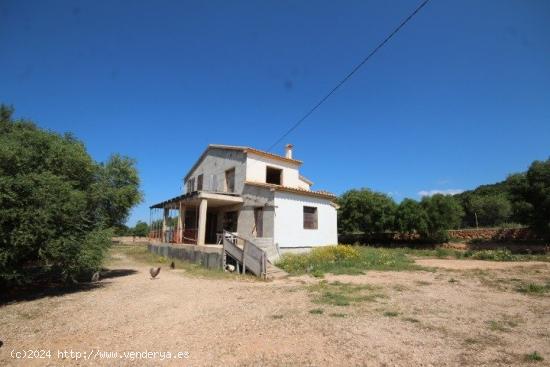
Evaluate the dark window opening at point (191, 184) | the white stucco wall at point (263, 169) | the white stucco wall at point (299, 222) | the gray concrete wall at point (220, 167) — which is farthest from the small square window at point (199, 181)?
the white stucco wall at point (299, 222)

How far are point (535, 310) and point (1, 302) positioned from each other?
14.9 m

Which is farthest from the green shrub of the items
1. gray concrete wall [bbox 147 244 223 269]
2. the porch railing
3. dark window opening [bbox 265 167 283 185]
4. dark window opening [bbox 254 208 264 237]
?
gray concrete wall [bbox 147 244 223 269]

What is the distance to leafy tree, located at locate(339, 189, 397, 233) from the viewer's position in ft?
108

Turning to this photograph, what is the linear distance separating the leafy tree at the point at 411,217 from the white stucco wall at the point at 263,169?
14387mm

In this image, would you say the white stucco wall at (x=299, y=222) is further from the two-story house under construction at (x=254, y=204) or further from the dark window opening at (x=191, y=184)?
the dark window opening at (x=191, y=184)

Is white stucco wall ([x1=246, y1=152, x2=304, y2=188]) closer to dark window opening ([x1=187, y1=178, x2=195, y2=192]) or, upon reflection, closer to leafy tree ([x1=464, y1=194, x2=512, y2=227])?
dark window opening ([x1=187, y1=178, x2=195, y2=192])

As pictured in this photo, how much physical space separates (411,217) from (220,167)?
64.6 ft

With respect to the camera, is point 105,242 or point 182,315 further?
point 105,242

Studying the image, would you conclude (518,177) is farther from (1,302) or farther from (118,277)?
(1,302)

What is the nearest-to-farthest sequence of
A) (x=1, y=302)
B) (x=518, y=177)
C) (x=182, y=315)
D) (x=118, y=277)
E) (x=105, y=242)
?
1. (x=182, y=315)
2. (x=1, y=302)
3. (x=105, y=242)
4. (x=118, y=277)
5. (x=518, y=177)

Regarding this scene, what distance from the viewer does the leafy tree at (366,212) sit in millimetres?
32781

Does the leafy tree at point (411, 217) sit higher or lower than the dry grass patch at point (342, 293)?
higher

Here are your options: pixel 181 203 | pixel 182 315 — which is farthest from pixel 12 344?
pixel 181 203

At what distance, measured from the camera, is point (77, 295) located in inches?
387
